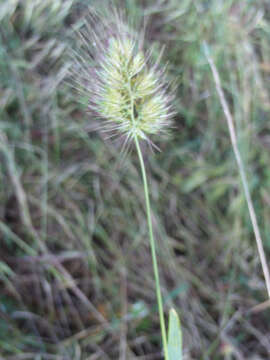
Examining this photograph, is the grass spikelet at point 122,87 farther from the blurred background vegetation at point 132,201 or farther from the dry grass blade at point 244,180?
the blurred background vegetation at point 132,201

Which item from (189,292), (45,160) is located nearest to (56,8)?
(45,160)

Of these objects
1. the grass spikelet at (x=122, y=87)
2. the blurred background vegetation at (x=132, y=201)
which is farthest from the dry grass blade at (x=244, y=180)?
the blurred background vegetation at (x=132, y=201)

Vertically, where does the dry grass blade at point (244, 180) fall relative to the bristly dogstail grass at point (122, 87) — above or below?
below

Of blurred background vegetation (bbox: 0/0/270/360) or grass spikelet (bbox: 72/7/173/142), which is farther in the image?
blurred background vegetation (bbox: 0/0/270/360)

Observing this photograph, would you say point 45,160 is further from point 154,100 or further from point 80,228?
point 154,100

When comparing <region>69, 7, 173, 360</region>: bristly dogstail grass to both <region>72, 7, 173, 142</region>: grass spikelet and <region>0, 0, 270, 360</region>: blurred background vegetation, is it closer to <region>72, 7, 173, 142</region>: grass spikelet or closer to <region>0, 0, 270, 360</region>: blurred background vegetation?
<region>72, 7, 173, 142</region>: grass spikelet

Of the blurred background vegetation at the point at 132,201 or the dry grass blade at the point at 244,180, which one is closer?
the dry grass blade at the point at 244,180

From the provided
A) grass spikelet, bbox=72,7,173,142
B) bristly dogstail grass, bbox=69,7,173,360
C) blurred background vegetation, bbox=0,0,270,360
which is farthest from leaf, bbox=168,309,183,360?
blurred background vegetation, bbox=0,0,270,360

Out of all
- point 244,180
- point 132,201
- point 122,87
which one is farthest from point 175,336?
point 132,201

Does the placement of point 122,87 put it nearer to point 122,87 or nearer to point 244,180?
point 122,87

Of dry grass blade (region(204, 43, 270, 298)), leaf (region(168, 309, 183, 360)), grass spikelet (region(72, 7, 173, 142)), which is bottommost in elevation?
leaf (region(168, 309, 183, 360))
